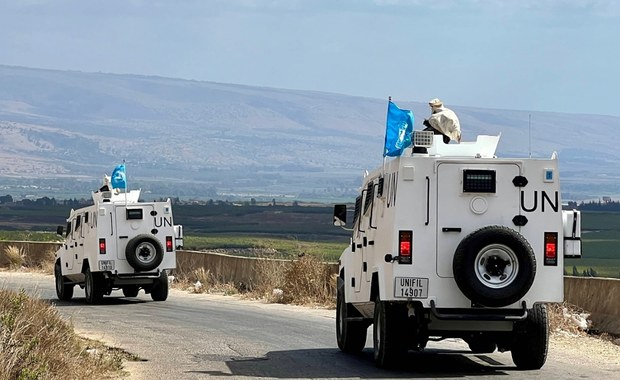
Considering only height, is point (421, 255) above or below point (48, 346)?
above

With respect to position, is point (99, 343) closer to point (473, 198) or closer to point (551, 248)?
point (473, 198)

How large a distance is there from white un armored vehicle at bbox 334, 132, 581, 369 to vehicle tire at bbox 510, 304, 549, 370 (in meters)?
0.01

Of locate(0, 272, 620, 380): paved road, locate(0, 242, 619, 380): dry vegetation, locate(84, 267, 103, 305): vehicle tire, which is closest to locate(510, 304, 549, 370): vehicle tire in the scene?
locate(0, 272, 620, 380): paved road

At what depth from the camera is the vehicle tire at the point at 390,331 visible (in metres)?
15.9

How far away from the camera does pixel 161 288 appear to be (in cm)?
3023

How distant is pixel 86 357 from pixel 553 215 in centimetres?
553

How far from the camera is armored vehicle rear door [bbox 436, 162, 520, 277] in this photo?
616 inches

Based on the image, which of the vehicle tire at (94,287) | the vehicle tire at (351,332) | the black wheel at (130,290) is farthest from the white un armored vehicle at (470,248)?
the black wheel at (130,290)

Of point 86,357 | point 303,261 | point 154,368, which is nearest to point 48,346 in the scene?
point 86,357

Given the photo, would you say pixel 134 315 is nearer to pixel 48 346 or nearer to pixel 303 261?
pixel 303 261

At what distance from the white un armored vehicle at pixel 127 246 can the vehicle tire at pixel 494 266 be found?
15008 millimetres

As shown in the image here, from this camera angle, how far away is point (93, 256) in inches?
1172

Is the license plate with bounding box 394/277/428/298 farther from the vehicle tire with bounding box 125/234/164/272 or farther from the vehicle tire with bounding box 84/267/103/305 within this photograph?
the vehicle tire with bounding box 84/267/103/305

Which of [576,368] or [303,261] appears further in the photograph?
[303,261]
